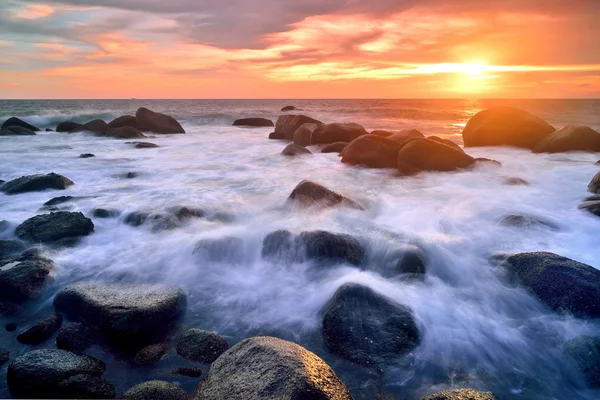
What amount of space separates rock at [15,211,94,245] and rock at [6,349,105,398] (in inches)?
103

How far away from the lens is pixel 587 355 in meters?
3.07

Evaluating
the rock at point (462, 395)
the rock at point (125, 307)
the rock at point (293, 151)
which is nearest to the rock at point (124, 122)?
the rock at point (293, 151)

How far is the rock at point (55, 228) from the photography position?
509cm

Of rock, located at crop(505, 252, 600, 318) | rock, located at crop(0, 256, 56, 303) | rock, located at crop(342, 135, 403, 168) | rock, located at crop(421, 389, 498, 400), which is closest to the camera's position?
rock, located at crop(421, 389, 498, 400)

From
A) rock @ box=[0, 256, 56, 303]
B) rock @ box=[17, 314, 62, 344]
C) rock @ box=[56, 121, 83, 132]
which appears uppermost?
rock @ box=[56, 121, 83, 132]

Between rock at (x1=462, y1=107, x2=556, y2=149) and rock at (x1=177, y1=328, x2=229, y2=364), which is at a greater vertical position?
rock at (x1=462, y1=107, x2=556, y2=149)

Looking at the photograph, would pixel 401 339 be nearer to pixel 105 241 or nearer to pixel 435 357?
pixel 435 357

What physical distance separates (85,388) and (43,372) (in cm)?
31

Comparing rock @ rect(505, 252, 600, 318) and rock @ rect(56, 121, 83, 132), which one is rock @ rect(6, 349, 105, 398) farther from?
rock @ rect(56, 121, 83, 132)

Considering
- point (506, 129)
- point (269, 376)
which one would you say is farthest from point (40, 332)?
point (506, 129)

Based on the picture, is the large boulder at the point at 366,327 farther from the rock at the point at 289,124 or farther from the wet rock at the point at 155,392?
the rock at the point at 289,124

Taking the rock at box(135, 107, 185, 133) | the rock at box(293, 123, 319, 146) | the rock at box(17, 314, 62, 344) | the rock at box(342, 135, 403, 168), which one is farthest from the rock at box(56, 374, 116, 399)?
the rock at box(135, 107, 185, 133)

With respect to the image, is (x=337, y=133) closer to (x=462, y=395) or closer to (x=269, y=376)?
(x=462, y=395)

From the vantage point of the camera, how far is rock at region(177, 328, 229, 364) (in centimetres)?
306
